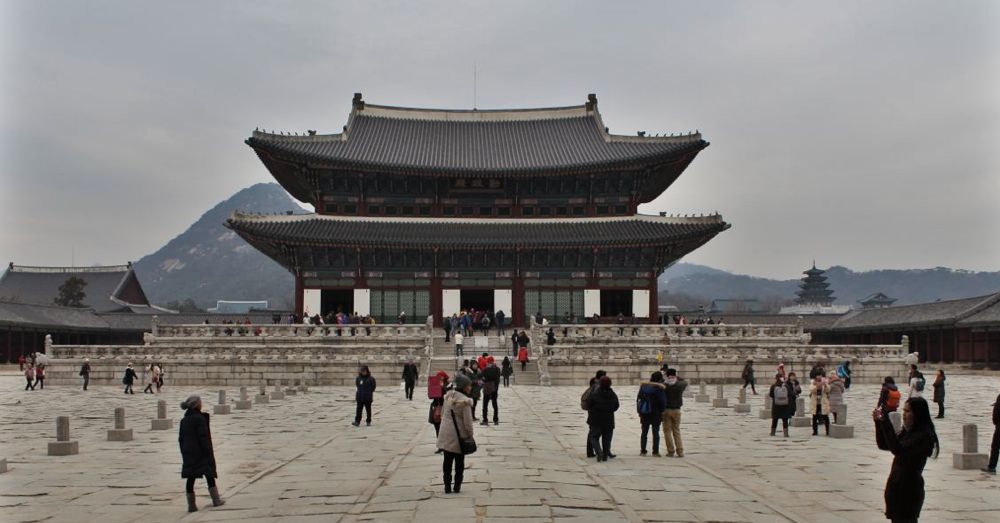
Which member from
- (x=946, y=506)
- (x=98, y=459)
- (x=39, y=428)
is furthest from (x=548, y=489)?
(x=39, y=428)

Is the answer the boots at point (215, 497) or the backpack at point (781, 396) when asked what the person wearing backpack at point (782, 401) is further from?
the boots at point (215, 497)

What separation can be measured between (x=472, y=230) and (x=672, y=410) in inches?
1551

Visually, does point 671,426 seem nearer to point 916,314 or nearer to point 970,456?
point 970,456

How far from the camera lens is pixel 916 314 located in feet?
199

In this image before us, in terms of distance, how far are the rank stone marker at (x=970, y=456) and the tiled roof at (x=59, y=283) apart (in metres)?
76.6

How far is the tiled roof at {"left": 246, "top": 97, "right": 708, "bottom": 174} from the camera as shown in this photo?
57.0 metres

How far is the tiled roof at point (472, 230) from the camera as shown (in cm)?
5397

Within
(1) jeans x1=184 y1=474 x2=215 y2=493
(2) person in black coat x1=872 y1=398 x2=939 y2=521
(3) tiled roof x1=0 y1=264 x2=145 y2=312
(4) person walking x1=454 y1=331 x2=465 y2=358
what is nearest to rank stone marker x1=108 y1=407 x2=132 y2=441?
(1) jeans x1=184 y1=474 x2=215 y2=493

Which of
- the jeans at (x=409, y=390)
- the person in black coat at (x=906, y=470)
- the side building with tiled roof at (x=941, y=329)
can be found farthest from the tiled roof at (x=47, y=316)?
the person in black coat at (x=906, y=470)

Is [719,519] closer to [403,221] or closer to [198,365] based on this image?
[198,365]

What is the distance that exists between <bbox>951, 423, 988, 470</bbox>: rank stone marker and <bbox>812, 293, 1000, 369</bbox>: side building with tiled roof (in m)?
37.9

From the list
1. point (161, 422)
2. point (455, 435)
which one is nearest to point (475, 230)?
point (161, 422)

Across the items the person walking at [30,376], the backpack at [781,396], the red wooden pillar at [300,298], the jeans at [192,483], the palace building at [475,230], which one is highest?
the palace building at [475,230]

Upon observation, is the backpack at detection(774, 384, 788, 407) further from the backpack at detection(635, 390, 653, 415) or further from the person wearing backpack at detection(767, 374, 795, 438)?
the backpack at detection(635, 390, 653, 415)
